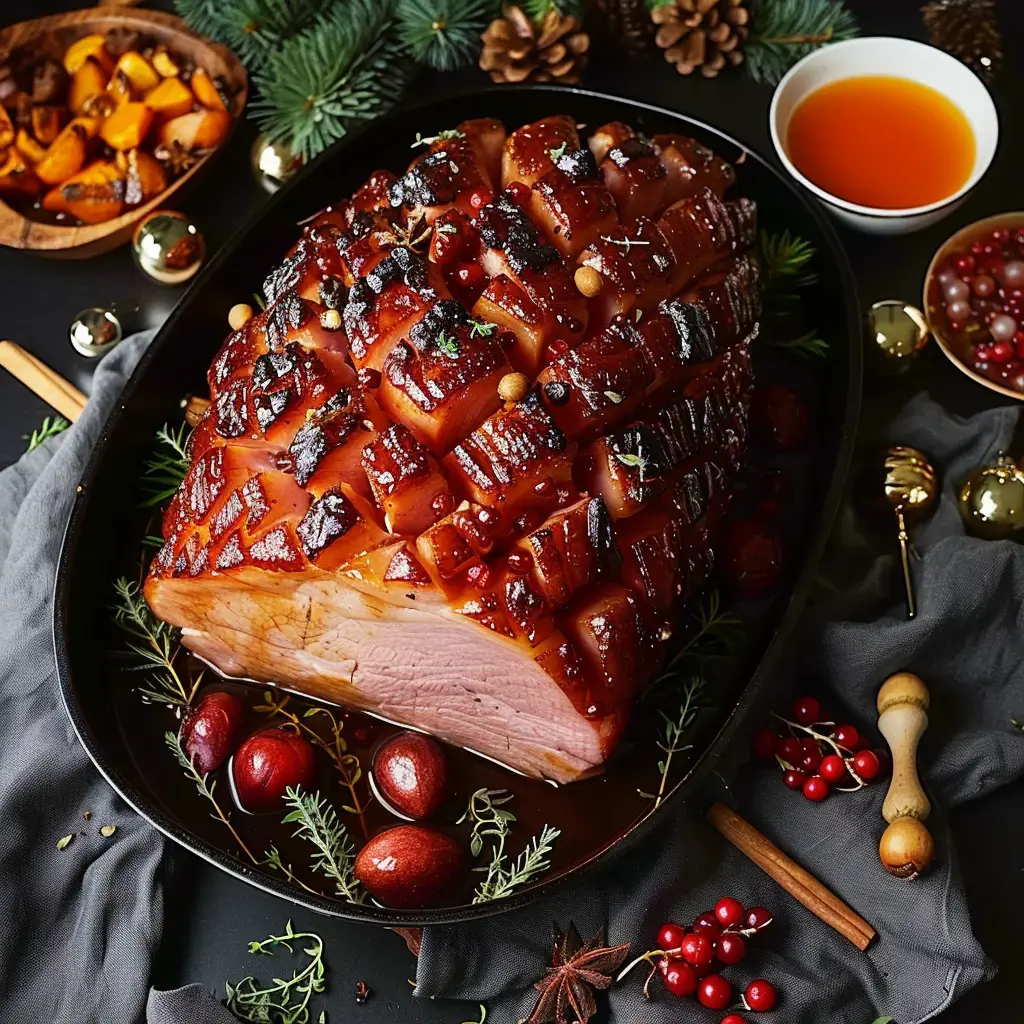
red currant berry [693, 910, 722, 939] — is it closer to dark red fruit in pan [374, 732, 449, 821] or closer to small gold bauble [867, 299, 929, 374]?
dark red fruit in pan [374, 732, 449, 821]

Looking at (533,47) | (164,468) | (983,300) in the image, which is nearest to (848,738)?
(983,300)

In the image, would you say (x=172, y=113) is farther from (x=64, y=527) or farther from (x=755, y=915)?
(x=755, y=915)

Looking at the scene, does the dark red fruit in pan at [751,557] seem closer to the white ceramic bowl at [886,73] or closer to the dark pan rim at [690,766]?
the dark pan rim at [690,766]

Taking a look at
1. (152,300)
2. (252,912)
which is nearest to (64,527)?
(152,300)

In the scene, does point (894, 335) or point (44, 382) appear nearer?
point (894, 335)

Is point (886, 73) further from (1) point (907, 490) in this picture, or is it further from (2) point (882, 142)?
(1) point (907, 490)

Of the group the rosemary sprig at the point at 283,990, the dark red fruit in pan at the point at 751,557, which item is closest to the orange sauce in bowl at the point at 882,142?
the dark red fruit in pan at the point at 751,557
